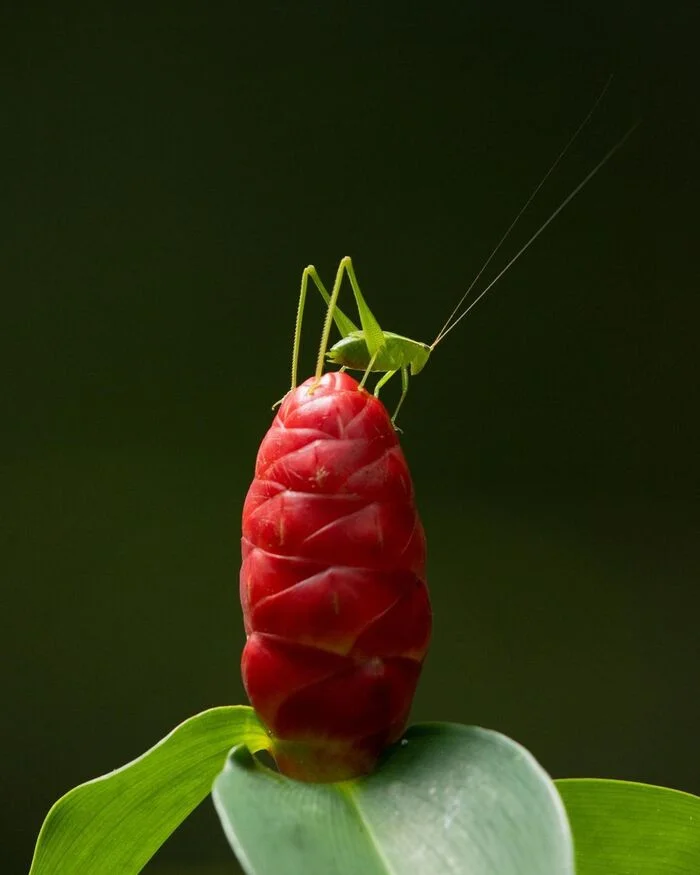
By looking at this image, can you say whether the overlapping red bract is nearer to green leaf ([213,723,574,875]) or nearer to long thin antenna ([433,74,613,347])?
green leaf ([213,723,574,875])

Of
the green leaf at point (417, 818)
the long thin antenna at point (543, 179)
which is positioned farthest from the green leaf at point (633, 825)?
the long thin antenna at point (543, 179)

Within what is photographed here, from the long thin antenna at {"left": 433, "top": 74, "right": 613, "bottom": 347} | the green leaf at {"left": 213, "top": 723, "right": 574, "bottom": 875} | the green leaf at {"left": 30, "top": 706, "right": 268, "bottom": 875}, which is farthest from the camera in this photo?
the long thin antenna at {"left": 433, "top": 74, "right": 613, "bottom": 347}

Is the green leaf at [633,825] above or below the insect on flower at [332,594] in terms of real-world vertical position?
below

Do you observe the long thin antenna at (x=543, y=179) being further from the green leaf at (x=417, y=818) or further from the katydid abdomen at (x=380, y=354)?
the green leaf at (x=417, y=818)

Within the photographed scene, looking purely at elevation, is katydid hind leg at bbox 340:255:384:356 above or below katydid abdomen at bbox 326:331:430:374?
above

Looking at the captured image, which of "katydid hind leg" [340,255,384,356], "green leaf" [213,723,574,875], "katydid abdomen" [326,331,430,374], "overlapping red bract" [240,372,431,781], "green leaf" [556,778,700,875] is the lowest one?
"green leaf" [556,778,700,875]

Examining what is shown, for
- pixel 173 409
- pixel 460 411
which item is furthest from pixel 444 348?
pixel 173 409

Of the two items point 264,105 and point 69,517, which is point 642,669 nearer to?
point 69,517

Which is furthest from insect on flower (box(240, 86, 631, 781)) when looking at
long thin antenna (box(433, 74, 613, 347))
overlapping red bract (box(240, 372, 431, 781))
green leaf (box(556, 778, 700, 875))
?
long thin antenna (box(433, 74, 613, 347))
